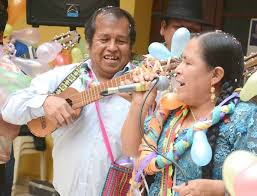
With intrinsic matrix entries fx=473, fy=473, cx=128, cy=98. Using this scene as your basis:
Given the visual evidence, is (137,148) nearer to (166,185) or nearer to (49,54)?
(166,185)

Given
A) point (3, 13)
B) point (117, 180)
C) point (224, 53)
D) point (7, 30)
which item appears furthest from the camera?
point (3, 13)

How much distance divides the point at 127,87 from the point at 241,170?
67 centimetres

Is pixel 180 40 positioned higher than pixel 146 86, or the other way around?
pixel 180 40

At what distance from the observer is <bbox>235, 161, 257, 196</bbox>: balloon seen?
966mm

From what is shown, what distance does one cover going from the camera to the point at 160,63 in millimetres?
1628

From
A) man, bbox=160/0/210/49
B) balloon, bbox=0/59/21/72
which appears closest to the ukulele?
balloon, bbox=0/59/21/72

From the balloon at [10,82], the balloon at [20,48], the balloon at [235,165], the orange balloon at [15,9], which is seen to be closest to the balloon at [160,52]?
the balloon at [235,165]

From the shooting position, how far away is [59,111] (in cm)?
202

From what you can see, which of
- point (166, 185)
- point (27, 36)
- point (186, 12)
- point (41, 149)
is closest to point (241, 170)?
point (166, 185)

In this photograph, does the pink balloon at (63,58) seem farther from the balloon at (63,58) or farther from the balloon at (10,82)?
the balloon at (10,82)

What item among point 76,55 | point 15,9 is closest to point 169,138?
point 76,55

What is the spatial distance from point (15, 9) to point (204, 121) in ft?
6.77

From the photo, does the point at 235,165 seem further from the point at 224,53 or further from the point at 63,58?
the point at 63,58

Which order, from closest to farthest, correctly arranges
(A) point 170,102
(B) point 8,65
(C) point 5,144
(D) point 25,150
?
(A) point 170,102 < (B) point 8,65 < (C) point 5,144 < (D) point 25,150
